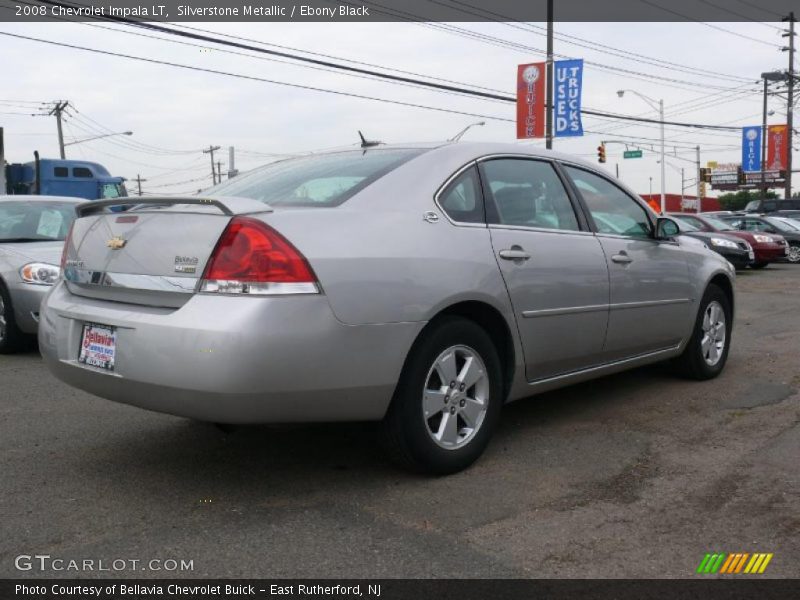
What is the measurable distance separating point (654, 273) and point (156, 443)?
3.06 meters

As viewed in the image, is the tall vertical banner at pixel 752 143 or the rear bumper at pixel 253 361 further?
the tall vertical banner at pixel 752 143

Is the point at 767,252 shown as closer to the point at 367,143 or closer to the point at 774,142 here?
the point at 367,143

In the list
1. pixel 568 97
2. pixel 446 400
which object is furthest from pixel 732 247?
pixel 446 400


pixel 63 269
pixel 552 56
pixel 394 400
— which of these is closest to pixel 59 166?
pixel 552 56

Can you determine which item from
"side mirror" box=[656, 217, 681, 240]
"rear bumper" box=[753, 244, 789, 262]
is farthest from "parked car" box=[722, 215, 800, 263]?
"side mirror" box=[656, 217, 681, 240]

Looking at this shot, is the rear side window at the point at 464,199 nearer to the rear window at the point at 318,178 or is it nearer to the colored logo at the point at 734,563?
the rear window at the point at 318,178

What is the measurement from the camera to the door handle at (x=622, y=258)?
15.1 ft

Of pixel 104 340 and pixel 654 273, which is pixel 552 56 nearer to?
pixel 654 273

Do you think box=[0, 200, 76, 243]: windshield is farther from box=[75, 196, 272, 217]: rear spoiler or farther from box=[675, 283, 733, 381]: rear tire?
box=[675, 283, 733, 381]: rear tire

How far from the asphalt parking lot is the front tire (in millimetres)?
130

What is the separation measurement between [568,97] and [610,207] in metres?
19.0

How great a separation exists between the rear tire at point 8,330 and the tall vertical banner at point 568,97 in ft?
60.8

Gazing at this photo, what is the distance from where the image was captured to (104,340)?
3332 mm

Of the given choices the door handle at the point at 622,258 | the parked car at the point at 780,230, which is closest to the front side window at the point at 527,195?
the door handle at the point at 622,258
